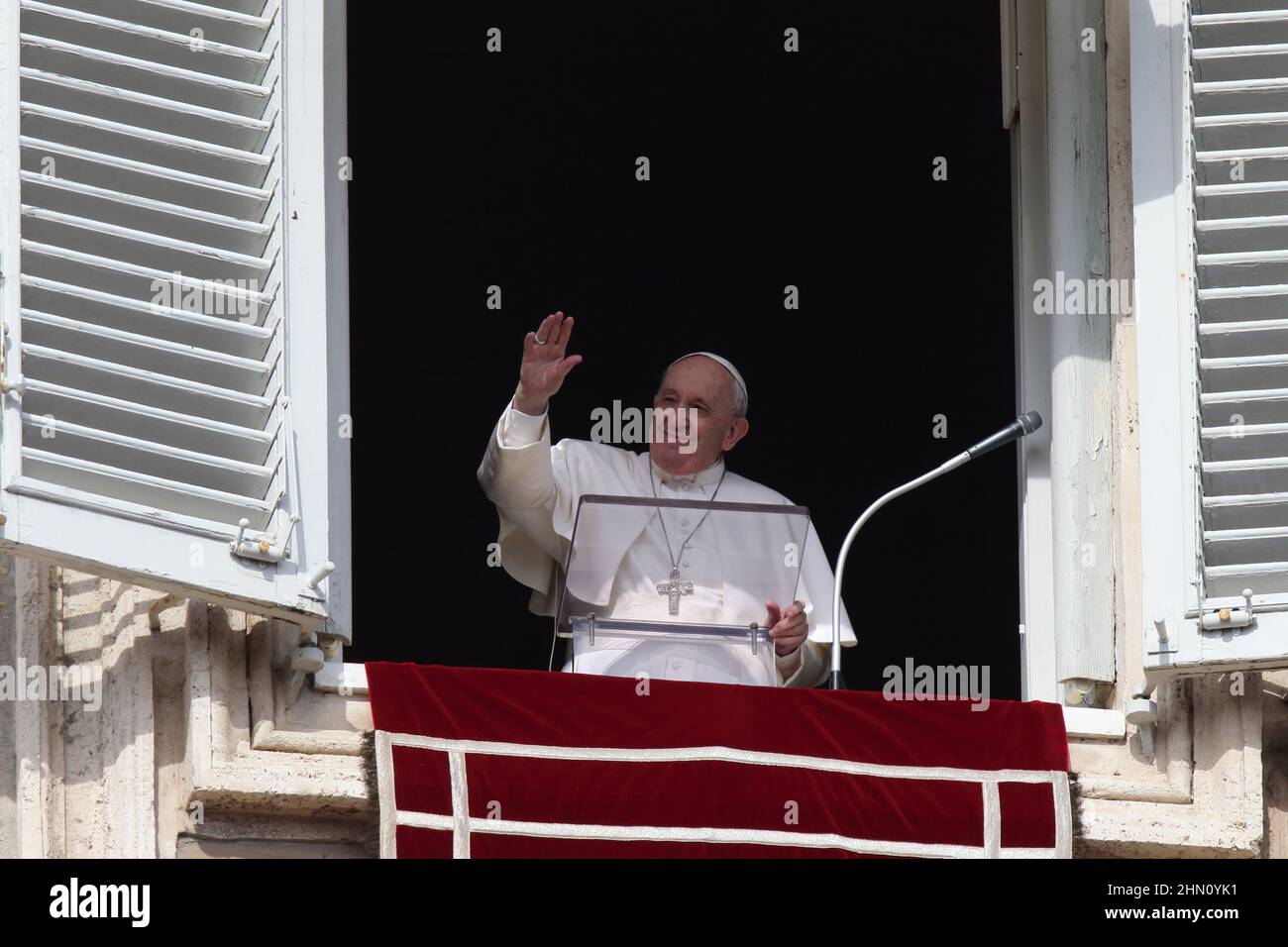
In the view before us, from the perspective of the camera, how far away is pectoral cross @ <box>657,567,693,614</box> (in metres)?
8.32

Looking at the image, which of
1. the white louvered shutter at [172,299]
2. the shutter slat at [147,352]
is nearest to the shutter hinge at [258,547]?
the white louvered shutter at [172,299]

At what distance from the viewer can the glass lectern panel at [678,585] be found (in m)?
8.16

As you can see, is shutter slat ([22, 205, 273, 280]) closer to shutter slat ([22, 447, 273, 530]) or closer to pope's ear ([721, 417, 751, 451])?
shutter slat ([22, 447, 273, 530])

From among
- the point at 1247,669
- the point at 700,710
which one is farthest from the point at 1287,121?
the point at 700,710

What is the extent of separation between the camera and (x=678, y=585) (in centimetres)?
834

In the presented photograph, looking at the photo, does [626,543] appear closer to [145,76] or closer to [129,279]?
[129,279]

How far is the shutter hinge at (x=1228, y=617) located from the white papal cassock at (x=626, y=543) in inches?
42.9

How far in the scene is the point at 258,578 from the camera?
7.43m

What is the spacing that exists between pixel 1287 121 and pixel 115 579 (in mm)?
2713

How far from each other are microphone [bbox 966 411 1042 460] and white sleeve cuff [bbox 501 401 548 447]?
3.24 ft

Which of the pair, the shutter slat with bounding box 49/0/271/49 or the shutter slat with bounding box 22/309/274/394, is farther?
the shutter slat with bounding box 49/0/271/49

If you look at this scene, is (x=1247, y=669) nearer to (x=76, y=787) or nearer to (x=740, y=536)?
(x=740, y=536)

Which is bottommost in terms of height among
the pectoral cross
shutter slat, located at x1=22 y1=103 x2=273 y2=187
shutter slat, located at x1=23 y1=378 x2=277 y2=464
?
the pectoral cross

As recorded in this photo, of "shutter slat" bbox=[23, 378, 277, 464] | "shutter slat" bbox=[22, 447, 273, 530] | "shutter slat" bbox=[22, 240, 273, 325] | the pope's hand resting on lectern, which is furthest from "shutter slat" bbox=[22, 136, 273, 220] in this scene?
the pope's hand resting on lectern
